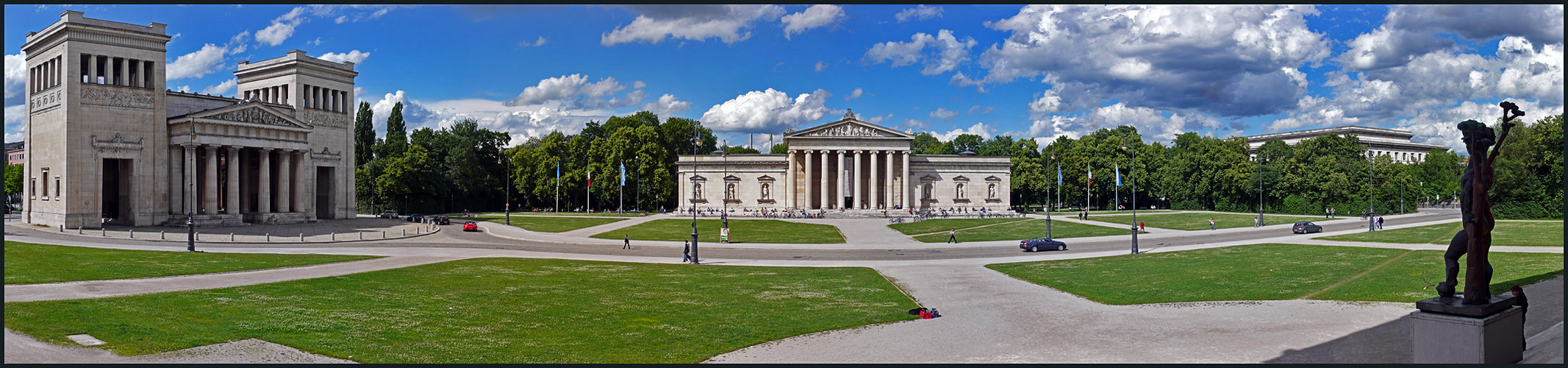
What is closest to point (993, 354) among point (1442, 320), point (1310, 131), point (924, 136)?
point (1442, 320)

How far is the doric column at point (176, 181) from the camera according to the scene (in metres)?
64.2

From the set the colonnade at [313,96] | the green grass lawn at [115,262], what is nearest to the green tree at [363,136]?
the colonnade at [313,96]

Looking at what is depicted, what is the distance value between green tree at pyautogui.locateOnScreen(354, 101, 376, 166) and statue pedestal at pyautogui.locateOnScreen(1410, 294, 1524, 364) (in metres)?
107

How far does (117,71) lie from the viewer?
6331cm

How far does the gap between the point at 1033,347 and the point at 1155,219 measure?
6964 cm

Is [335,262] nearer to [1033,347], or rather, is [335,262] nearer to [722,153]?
[1033,347]

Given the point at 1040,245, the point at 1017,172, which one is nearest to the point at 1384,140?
the point at 1017,172

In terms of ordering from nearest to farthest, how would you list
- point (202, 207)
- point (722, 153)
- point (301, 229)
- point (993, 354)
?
1. point (993, 354)
2. point (301, 229)
3. point (202, 207)
4. point (722, 153)

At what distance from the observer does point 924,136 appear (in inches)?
6275

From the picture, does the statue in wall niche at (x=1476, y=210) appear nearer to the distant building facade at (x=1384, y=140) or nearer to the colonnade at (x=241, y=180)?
the colonnade at (x=241, y=180)

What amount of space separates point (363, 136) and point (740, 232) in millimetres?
62731

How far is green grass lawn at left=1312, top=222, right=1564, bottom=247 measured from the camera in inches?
1778

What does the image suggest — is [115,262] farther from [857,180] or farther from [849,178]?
[849,178]

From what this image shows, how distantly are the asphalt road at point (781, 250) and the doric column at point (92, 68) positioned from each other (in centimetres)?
1176
